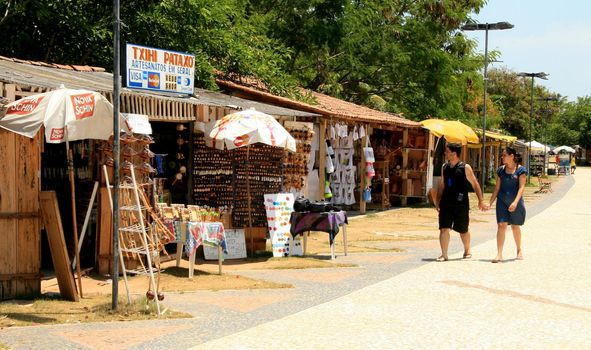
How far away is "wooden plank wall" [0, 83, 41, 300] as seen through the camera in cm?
841

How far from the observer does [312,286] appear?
32.6 ft

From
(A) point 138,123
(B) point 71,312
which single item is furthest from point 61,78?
(B) point 71,312

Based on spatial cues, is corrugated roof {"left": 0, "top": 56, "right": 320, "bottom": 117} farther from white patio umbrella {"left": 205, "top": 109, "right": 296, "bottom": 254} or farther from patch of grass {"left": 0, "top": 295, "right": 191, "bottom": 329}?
patch of grass {"left": 0, "top": 295, "right": 191, "bottom": 329}

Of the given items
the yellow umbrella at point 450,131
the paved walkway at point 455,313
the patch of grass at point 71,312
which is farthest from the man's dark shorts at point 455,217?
the yellow umbrella at point 450,131

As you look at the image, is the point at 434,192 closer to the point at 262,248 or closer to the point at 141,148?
the point at 262,248

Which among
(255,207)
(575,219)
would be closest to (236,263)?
(255,207)

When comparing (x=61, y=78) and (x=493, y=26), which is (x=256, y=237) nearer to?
(x=61, y=78)

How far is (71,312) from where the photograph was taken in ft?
26.0

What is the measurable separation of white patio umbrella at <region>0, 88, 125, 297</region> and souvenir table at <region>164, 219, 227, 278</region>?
291cm

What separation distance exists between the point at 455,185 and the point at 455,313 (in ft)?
13.6

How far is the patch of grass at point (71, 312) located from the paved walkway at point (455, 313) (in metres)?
1.32

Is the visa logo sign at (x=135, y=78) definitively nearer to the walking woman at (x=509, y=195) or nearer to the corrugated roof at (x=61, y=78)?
the corrugated roof at (x=61, y=78)

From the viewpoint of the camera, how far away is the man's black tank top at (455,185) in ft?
39.3

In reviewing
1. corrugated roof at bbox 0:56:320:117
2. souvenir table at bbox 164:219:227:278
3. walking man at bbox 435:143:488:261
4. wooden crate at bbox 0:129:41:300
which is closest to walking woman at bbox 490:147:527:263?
walking man at bbox 435:143:488:261
